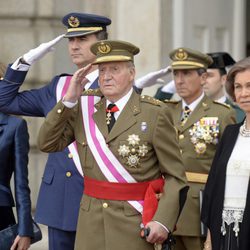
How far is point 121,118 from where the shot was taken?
6.24m

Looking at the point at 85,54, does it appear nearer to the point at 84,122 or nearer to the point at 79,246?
the point at 84,122

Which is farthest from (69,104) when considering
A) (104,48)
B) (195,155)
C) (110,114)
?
(195,155)

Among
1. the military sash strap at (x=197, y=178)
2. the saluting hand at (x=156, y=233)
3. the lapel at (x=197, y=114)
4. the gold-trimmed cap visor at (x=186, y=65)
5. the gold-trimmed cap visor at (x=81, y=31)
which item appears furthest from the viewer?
the gold-trimmed cap visor at (x=186, y=65)

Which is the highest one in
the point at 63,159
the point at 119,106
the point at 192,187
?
the point at 119,106

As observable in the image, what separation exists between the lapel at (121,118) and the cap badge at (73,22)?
0.74 meters

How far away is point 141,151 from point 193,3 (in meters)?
4.71

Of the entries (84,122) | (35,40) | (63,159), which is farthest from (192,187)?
(35,40)

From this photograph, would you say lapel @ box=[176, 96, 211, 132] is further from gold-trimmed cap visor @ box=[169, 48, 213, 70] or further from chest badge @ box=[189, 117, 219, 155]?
gold-trimmed cap visor @ box=[169, 48, 213, 70]

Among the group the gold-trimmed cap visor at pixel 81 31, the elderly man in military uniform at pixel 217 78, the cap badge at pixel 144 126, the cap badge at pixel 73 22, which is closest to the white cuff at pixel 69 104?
the cap badge at pixel 144 126

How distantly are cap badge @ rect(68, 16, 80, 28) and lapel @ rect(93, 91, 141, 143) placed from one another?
2.44 feet

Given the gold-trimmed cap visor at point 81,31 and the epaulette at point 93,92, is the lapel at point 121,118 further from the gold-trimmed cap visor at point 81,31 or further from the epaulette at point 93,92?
the gold-trimmed cap visor at point 81,31

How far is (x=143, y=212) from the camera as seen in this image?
6148 millimetres

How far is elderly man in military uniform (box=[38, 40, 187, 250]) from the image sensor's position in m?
6.15

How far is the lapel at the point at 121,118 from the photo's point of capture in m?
6.20
